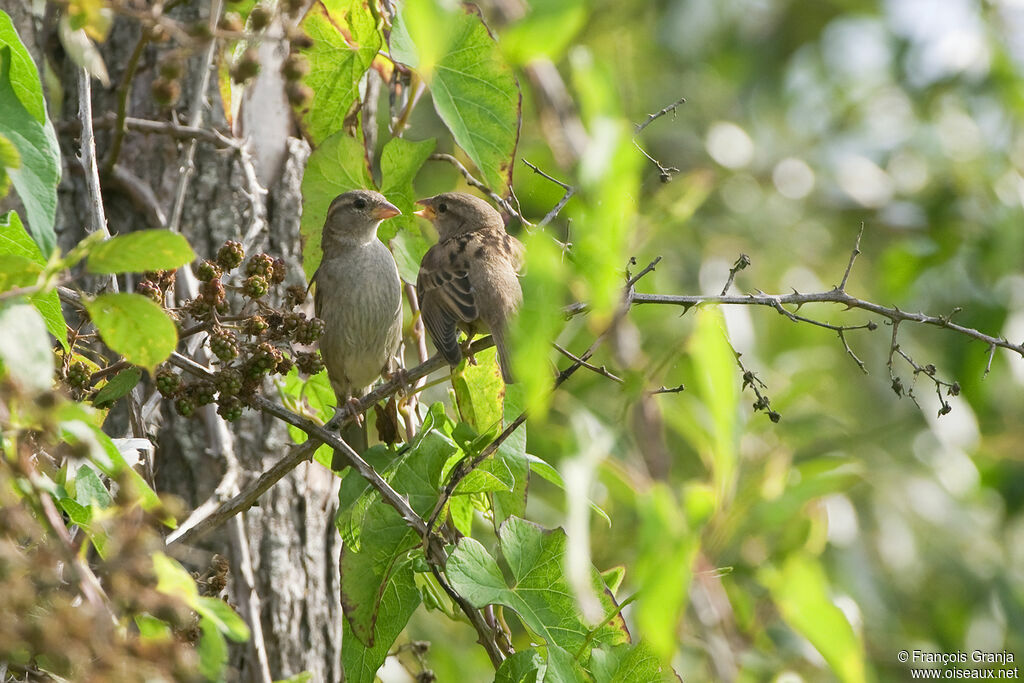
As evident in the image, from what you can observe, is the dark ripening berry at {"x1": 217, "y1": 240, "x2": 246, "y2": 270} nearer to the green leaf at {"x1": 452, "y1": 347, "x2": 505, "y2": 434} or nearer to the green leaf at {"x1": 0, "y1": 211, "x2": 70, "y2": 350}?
the green leaf at {"x1": 0, "y1": 211, "x2": 70, "y2": 350}

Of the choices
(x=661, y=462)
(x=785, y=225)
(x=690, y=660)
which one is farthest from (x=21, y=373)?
(x=785, y=225)

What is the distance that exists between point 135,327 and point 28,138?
20.6 inches

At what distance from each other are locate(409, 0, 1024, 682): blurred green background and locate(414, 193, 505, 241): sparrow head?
1.00 ft

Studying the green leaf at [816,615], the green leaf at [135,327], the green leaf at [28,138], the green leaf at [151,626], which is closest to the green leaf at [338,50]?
the green leaf at [28,138]

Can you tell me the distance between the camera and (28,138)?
6.82 ft

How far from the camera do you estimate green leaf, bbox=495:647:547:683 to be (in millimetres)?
2592

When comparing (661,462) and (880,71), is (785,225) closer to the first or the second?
(880,71)

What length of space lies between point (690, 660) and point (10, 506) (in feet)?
21.0

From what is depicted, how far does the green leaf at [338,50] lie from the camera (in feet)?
11.1

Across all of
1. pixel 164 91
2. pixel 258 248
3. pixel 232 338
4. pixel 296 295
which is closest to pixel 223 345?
pixel 232 338

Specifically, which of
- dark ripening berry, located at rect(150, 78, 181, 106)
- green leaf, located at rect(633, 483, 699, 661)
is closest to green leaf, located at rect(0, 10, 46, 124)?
dark ripening berry, located at rect(150, 78, 181, 106)

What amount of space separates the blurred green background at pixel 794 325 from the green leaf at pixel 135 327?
750mm

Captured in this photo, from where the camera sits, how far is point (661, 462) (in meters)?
1.21

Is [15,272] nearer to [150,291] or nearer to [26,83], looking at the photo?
[26,83]
